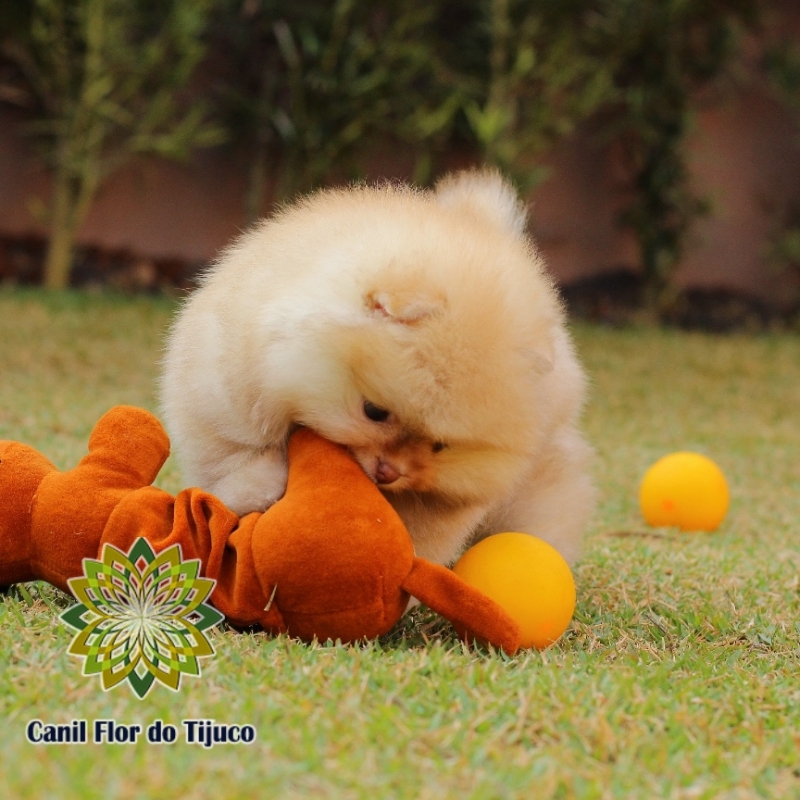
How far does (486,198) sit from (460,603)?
1116mm

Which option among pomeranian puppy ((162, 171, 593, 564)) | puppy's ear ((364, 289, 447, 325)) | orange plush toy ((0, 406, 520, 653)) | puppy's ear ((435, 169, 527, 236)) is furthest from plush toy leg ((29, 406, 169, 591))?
puppy's ear ((435, 169, 527, 236))

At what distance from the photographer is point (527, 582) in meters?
1.94

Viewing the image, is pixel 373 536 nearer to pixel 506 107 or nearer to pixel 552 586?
pixel 552 586

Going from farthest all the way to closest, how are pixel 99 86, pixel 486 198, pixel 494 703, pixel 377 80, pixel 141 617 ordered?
1. pixel 377 80
2. pixel 99 86
3. pixel 486 198
4. pixel 141 617
5. pixel 494 703

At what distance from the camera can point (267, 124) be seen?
24.9ft

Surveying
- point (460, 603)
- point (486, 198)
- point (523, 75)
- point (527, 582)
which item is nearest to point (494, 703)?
point (460, 603)

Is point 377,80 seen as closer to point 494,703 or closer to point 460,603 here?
point 460,603

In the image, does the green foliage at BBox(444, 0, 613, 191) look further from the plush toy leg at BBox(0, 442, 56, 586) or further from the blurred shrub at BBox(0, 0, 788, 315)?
the plush toy leg at BBox(0, 442, 56, 586)

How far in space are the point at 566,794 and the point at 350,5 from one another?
698cm

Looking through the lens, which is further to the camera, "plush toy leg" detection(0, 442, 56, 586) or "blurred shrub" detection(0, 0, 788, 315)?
"blurred shrub" detection(0, 0, 788, 315)

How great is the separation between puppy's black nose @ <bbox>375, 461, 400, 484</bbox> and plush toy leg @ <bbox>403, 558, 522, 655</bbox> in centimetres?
15

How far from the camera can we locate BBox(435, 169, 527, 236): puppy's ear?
8.04 ft

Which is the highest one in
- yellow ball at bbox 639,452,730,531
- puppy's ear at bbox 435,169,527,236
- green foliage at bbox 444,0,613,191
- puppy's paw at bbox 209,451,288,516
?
green foliage at bbox 444,0,613,191

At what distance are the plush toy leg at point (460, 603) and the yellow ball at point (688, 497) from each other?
1.62 metres
